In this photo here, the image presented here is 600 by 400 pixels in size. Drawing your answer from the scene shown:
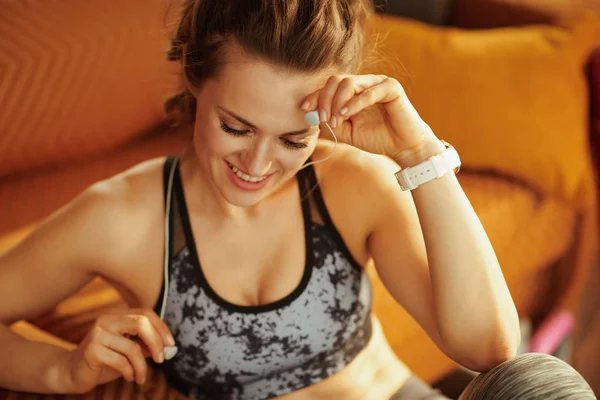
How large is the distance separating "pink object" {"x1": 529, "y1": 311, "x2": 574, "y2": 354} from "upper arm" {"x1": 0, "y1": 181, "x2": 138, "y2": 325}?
1187mm

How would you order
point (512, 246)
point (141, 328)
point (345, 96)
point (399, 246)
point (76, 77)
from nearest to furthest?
1. point (345, 96)
2. point (141, 328)
3. point (399, 246)
4. point (76, 77)
5. point (512, 246)

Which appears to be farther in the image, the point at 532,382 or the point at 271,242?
the point at 271,242

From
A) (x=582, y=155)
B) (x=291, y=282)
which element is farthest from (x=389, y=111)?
(x=582, y=155)

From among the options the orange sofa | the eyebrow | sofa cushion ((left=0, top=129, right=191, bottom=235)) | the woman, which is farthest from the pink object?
the eyebrow

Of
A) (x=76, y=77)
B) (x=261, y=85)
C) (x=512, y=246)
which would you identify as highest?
(x=261, y=85)

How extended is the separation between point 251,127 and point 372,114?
0.57 feet

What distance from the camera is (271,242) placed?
115cm

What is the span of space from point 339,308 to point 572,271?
1.12m

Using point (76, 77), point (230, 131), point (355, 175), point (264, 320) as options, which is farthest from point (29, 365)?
point (76, 77)

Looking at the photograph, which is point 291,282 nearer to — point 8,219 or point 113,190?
point 113,190

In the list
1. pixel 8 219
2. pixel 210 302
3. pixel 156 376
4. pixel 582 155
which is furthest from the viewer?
pixel 582 155

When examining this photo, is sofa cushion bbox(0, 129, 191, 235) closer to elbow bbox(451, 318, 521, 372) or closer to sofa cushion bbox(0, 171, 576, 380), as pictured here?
sofa cushion bbox(0, 171, 576, 380)

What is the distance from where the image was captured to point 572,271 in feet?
6.59

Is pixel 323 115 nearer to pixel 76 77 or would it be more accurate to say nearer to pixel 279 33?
pixel 279 33
